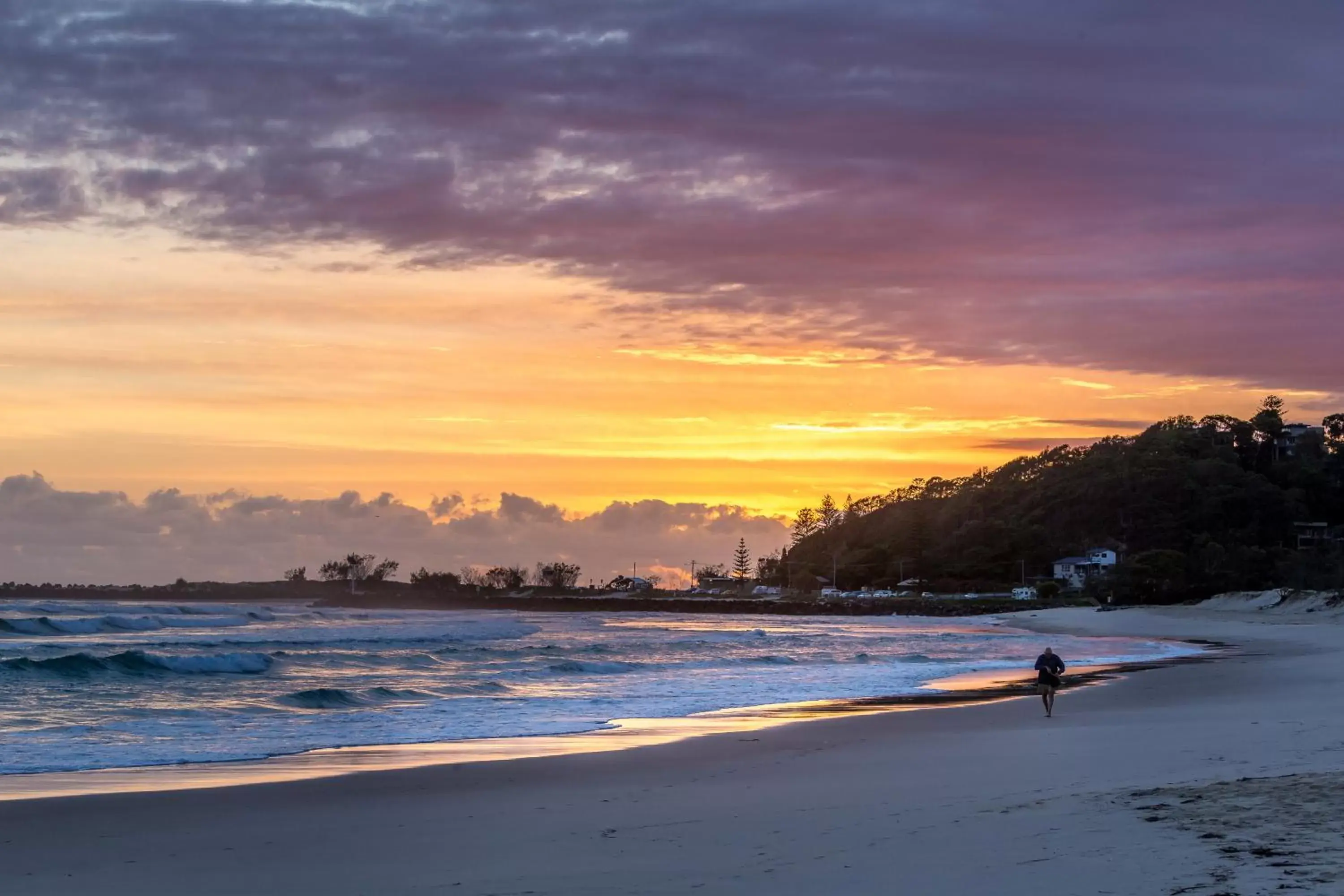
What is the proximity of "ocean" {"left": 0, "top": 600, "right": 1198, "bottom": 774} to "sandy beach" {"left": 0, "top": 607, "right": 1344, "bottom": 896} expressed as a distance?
4.56 m

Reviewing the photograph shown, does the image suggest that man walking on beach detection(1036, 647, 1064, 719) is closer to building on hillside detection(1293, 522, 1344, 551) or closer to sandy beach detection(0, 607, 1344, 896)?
sandy beach detection(0, 607, 1344, 896)

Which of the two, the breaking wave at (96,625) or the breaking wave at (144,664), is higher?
the breaking wave at (144,664)

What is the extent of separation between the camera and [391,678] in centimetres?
3005

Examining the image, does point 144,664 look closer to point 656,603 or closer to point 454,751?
point 454,751

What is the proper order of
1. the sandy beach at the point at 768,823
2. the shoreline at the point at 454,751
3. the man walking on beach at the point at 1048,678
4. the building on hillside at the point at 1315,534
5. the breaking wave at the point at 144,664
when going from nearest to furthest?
Result: the sandy beach at the point at 768,823 → the shoreline at the point at 454,751 → the man walking on beach at the point at 1048,678 → the breaking wave at the point at 144,664 → the building on hillside at the point at 1315,534

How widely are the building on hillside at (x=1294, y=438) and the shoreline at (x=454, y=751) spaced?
441 feet

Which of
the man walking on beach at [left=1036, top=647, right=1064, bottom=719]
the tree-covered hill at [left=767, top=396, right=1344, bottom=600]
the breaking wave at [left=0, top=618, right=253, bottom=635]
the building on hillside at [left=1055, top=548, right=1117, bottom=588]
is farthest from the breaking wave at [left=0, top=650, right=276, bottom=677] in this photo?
the building on hillside at [left=1055, top=548, right=1117, bottom=588]

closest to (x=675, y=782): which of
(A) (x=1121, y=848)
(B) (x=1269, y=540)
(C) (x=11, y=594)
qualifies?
(A) (x=1121, y=848)

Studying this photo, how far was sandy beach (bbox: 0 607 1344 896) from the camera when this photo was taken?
7590 millimetres

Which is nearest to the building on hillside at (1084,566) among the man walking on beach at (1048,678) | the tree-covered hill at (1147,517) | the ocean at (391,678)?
the tree-covered hill at (1147,517)

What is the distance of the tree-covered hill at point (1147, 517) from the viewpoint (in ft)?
357

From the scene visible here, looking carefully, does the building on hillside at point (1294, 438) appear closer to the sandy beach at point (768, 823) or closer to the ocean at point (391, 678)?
the ocean at point (391, 678)

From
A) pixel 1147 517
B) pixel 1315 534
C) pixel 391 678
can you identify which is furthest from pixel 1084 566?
pixel 391 678

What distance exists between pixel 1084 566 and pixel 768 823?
133160mm
